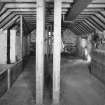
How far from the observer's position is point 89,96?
390 cm

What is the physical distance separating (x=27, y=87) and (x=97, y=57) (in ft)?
10.5

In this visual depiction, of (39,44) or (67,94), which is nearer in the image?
(39,44)

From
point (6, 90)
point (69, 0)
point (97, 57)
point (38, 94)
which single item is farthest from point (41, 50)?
point (97, 57)

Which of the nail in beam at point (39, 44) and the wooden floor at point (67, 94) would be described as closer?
the nail in beam at point (39, 44)

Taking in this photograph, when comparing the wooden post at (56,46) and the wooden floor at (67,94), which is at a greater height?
the wooden post at (56,46)

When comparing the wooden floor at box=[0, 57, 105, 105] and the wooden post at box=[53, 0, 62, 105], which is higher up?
the wooden post at box=[53, 0, 62, 105]

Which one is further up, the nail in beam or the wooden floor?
the nail in beam

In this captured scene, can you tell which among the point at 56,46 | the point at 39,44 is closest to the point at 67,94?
the point at 56,46

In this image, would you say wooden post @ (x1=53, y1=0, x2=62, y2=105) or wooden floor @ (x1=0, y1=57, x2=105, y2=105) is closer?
wooden post @ (x1=53, y1=0, x2=62, y2=105)

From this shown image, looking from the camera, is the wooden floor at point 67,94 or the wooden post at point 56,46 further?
the wooden floor at point 67,94

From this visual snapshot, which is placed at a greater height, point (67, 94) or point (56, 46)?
point (56, 46)

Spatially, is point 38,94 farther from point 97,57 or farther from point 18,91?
point 97,57

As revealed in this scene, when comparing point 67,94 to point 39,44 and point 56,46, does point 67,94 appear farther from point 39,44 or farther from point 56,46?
point 39,44

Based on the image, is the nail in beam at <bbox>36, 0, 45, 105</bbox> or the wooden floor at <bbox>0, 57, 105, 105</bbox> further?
the wooden floor at <bbox>0, 57, 105, 105</bbox>
